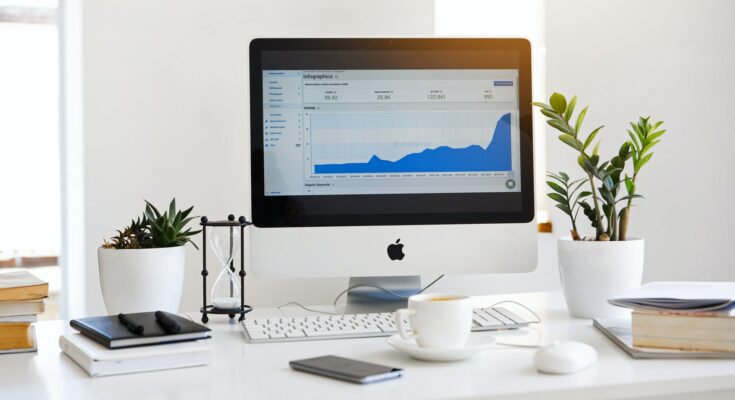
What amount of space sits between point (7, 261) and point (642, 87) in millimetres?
4547

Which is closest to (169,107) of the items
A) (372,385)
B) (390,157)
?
(390,157)

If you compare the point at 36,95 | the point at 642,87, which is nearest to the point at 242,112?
the point at 642,87

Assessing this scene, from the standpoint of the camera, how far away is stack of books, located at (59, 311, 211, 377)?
3.41ft

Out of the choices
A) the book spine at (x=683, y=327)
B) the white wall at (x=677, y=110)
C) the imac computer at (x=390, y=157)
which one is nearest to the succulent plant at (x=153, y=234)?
the imac computer at (x=390, y=157)

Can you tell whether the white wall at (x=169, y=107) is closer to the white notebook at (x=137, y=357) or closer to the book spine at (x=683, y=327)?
the white notebook at (x=137, y=357)

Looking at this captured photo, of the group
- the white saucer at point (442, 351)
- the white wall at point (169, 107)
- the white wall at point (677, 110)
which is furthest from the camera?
the white wall at point (677, 110)

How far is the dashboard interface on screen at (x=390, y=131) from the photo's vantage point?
5.12 ft

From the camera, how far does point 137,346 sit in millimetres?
1082

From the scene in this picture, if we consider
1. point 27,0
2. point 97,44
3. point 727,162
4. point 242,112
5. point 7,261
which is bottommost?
point 7,261

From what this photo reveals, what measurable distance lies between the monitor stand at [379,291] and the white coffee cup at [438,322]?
500 millimetres

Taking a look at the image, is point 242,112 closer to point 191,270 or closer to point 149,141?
point 149,141

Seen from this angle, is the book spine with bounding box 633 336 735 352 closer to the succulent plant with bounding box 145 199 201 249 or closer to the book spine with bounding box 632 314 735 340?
the book spine with bounding box 632 314 735 340

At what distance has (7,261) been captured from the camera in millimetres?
5414

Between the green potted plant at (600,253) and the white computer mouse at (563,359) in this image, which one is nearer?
the white computer mouse at (563,359)
